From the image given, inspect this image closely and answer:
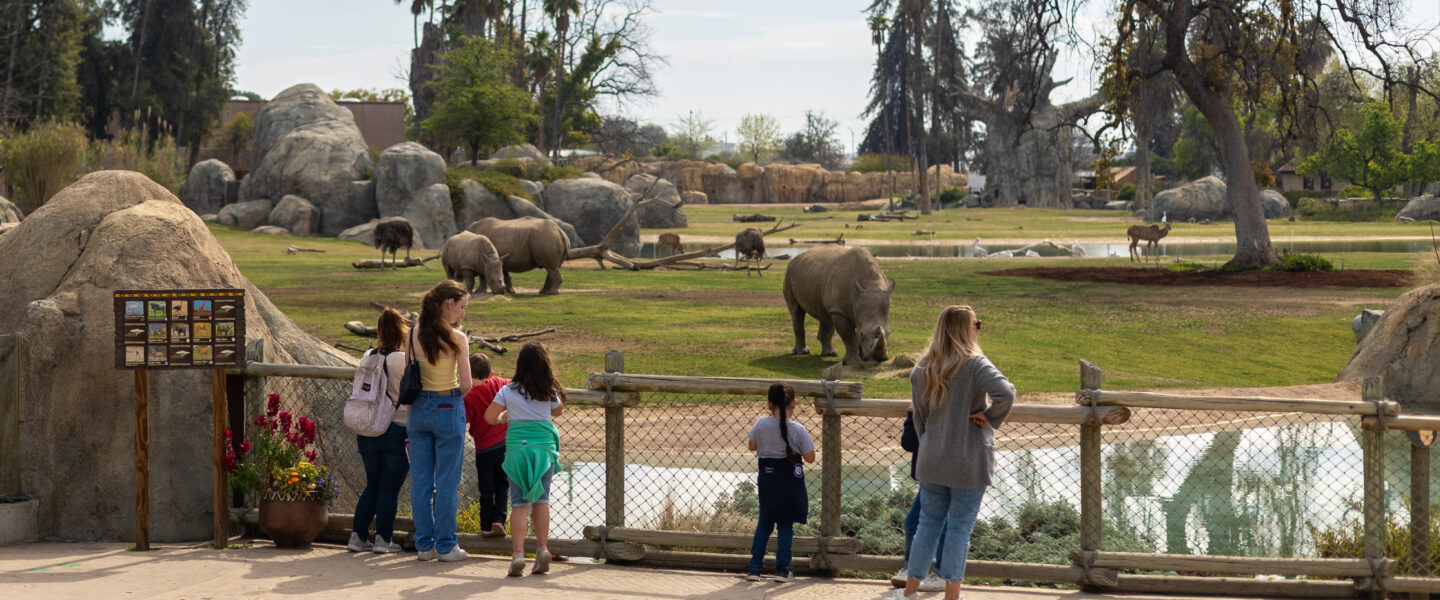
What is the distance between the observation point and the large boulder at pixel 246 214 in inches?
1916

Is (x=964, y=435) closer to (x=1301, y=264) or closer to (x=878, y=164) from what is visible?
(x=1301, y=264)

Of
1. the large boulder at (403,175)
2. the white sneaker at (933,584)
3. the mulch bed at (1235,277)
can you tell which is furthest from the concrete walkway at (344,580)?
the large boulder at (403,175)

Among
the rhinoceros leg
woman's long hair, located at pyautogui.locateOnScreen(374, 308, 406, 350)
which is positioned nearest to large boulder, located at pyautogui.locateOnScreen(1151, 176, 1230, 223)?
the rhinoceros leg

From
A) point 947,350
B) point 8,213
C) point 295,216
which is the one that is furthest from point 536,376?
point 295,216

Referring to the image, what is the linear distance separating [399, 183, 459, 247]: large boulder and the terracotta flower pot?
3760 centimetres

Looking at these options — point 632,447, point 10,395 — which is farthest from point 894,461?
point 10,395

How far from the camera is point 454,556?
8148 mm

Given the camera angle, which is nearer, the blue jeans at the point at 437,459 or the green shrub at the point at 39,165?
the blue jeans at the point at 437,459

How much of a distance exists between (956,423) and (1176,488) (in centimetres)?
674

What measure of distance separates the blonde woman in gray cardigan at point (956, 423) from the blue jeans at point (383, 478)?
11.0 feet

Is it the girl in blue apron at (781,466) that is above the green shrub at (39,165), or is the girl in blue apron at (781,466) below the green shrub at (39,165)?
below

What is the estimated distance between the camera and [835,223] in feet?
226

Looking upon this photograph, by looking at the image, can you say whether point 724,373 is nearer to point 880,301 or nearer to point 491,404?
point 880,301

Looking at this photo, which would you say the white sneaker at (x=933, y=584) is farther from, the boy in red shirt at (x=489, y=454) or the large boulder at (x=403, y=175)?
the large boulder at (x=403, y=175)
